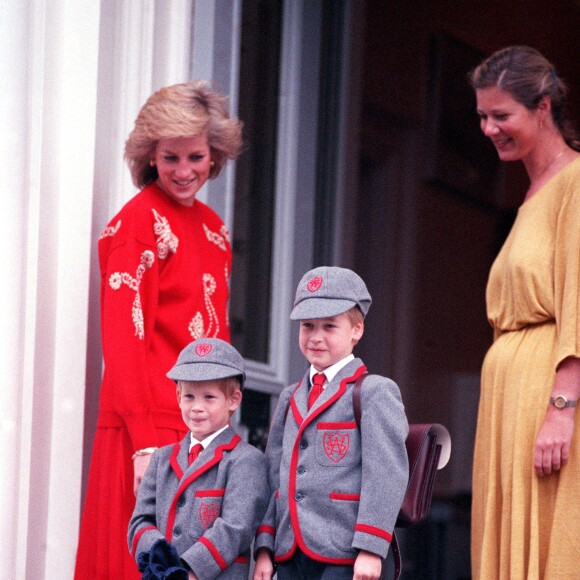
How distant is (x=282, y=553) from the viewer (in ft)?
10.9

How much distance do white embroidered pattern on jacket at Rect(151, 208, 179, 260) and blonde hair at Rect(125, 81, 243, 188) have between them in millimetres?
221

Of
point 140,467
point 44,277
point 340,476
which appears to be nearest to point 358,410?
point 340,476

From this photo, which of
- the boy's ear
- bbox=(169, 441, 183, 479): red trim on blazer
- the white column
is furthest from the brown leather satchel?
the white column

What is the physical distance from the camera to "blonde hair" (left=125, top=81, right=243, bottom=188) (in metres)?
4.02

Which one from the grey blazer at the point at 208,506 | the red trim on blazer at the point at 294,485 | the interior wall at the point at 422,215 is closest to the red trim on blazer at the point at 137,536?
the grey blazer at the point at 208,506

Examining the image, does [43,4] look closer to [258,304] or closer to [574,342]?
[258,304]

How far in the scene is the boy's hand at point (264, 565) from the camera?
133 inches

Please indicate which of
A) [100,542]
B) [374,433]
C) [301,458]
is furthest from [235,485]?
[100,542]

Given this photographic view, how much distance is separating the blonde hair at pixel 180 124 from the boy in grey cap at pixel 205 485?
758 millimetres

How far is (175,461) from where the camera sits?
3518 mm

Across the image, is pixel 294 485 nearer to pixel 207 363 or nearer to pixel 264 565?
pixel 264 565

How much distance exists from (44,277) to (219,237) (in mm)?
571

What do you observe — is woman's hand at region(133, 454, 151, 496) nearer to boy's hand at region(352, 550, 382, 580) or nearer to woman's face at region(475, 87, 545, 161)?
boy's hand at region(352, 550, 382, 580)

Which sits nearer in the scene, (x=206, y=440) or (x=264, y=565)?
(x=264, y=565)
